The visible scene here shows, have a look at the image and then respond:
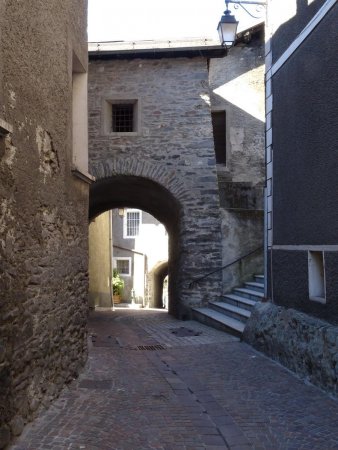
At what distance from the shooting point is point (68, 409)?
15.0 ft

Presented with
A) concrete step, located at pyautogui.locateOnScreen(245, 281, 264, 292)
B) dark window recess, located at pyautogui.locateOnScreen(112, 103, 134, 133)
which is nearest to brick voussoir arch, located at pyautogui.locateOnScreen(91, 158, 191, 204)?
dark window recess, located at pyautogui.locateOnScreen(112, 103, 134, 133)

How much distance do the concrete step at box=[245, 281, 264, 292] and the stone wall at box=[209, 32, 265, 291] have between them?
1.17 feet

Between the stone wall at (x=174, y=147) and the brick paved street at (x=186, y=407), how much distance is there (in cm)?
367

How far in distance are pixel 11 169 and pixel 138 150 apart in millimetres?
7612

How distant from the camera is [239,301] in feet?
31.0

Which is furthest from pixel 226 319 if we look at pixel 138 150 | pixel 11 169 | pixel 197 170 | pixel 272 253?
pixel 11 169

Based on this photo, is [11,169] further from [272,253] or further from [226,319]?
[226,319]

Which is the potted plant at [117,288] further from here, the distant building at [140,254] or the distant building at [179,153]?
the distant building at [179,153]

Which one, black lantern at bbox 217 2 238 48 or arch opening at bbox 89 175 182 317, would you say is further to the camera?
arch opening at bbox 89 175 182 317

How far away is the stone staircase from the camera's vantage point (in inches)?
340

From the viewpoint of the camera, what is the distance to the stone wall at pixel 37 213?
3.64 meters

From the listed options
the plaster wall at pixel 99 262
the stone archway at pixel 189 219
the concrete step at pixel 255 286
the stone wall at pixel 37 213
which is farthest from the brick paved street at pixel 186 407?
the plaster wall at pixel 99 262

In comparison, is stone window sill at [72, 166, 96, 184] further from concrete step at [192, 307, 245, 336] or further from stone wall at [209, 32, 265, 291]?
stone wall at [209, 32, 265, 291]

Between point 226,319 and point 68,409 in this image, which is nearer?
point 68,409
